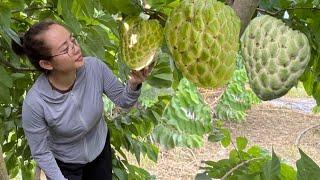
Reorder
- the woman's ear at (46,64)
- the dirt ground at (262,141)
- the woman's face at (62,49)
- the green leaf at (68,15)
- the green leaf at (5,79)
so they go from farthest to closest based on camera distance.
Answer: the dirt ground at (262,141)
the woman's ear at (46,64)
the woman's face at (62,49)
the green leaf at (5,79)
the green leaf at (68,15)

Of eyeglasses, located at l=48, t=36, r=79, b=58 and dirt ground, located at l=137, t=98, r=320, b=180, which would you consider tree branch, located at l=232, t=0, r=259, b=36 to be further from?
dirt ground, located at l=137, t=98, r=320, b=180

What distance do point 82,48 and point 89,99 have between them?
197 millimetres

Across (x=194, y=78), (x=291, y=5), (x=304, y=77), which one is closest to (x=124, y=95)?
(x=304, y=77)

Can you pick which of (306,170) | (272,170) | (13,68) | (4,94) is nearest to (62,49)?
(13,68)

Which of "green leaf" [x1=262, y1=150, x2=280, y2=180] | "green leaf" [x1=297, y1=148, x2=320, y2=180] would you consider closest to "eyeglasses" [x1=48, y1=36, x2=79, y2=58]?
"green leaf" [x1=262, y1=150, x2=280, y2=180]

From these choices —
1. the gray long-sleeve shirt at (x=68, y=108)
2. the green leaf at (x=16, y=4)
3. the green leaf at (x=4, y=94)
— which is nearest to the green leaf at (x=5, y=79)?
the green leaf at (x=4, y=94)

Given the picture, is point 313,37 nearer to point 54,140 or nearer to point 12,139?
point 54,140

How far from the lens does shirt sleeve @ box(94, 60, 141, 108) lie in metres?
1.90

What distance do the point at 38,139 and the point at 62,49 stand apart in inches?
12.7

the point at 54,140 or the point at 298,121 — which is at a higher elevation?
the point at 54,140

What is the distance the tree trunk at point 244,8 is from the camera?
84cm

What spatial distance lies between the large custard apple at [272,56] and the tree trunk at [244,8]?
0.04 metres

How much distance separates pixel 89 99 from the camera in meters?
2.00

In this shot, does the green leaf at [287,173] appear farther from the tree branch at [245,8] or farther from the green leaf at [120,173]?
the green leaf at [120,173]
